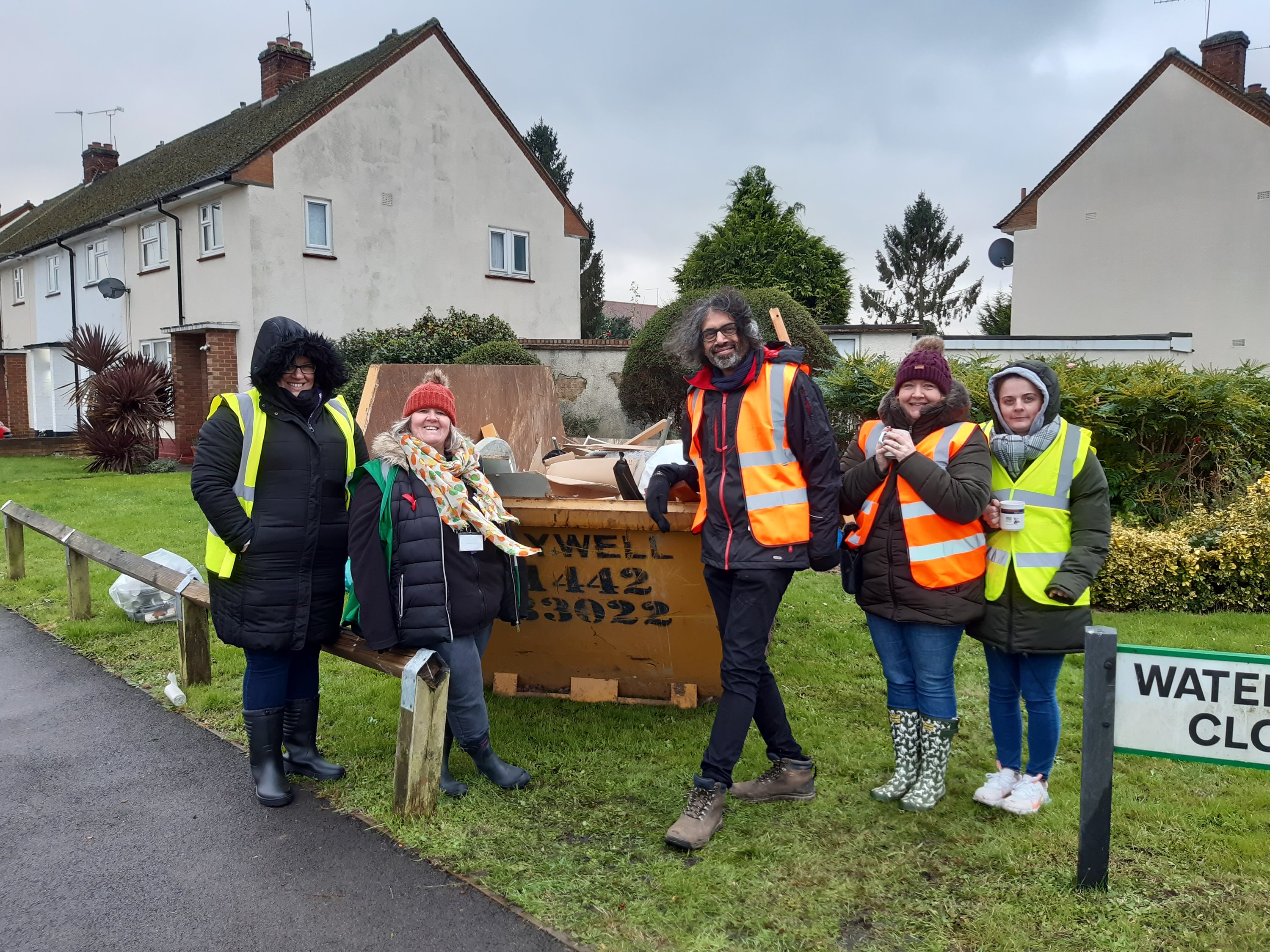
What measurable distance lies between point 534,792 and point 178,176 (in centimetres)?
1858

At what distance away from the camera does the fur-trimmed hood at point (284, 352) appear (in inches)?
132

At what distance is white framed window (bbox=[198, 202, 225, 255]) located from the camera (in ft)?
54.2

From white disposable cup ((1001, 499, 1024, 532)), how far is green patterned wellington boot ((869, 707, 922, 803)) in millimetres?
776

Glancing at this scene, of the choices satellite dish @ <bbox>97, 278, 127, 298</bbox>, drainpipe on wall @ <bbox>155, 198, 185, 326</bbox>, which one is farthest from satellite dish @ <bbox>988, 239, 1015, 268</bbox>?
satellite dish @ <bbox>97, 278, 127, 298</bbox>

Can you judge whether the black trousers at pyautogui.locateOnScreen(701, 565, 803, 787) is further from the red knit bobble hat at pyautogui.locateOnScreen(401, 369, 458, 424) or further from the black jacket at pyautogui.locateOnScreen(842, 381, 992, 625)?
the red knit bobble hat at pyautogui.locateOnScreen(401, 369, 458, 424)

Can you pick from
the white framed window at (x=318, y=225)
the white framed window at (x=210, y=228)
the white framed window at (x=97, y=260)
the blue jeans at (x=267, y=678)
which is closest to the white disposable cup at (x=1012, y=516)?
the blue jeans at (x=267, y=678)

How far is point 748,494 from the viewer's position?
318 cm

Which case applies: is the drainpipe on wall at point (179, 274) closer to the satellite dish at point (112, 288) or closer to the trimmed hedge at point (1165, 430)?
the satellite dish at point (112, 288)

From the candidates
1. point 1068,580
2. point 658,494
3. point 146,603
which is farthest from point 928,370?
point 146,603

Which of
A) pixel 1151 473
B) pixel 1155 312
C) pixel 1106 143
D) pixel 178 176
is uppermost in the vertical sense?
pixel 1106 143

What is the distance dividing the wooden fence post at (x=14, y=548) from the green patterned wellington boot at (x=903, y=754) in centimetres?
699

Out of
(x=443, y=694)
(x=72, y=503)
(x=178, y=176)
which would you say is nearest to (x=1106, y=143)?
(x=178, y=176)

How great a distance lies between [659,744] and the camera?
4020mm

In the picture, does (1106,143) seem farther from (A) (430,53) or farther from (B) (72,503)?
(B) (72,503)
